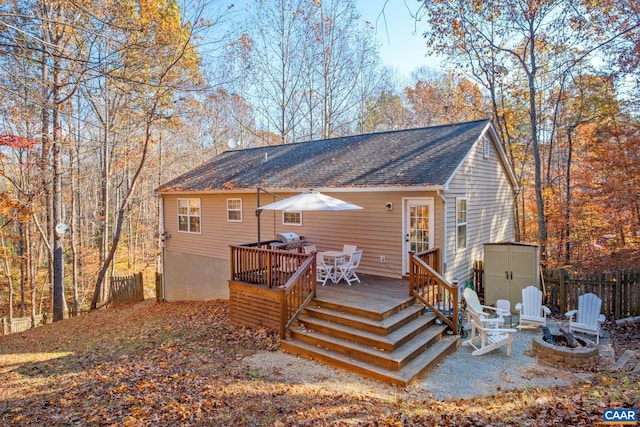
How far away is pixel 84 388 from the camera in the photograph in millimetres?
5684

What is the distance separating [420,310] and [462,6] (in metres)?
14.1

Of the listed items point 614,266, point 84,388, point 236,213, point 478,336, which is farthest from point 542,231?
point 84,388

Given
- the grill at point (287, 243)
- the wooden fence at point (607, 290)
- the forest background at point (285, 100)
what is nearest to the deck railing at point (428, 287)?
the grill at point (287, 243)

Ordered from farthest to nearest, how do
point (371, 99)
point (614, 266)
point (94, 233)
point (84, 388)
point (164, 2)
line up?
point (94, 233) < point (371, 99) < point (164, 2) < point (614, 266) < point (84, 388)

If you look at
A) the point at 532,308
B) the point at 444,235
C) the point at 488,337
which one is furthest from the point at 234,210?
the point at 532,308

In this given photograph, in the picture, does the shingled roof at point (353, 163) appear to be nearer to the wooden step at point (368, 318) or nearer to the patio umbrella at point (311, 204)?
the patio umbrella at point (311, 204)

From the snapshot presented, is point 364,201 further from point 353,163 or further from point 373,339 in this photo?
point 373,339

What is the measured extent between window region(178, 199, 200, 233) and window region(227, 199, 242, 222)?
1.77 m

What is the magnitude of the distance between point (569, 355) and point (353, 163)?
741cm

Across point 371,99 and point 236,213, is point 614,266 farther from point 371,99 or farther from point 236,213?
point 371,99

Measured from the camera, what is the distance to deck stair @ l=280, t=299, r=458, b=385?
598 centimetres

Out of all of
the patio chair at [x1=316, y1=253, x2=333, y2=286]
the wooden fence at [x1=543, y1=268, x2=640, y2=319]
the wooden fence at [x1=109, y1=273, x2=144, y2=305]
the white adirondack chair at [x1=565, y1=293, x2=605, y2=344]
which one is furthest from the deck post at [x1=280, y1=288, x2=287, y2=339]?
the wooden fence at [x1=109, y1=273, x2=144, y2=305]

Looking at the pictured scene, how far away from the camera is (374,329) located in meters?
6.59

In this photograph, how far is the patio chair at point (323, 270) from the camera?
912 cm
